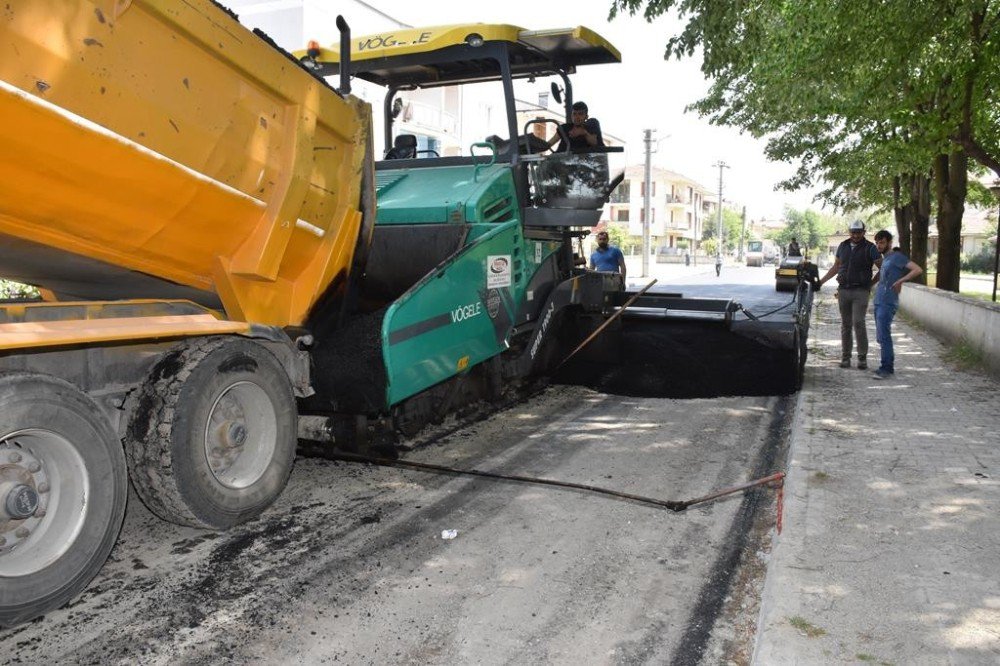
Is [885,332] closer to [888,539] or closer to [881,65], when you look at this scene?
[881,65]

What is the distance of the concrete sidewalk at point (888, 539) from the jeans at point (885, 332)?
1.40 metres

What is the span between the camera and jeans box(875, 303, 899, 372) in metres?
8.62

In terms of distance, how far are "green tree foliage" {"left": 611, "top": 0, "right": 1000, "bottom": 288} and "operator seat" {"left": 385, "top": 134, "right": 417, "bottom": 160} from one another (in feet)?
10.2

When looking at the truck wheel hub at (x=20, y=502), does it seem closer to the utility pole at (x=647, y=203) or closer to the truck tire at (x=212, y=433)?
the truck tire at (x=212, y=433)

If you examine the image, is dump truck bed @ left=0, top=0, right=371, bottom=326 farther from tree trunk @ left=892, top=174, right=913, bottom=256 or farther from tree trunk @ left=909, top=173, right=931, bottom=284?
tree trunk @ left=892, top=174, right=913, bottom=256

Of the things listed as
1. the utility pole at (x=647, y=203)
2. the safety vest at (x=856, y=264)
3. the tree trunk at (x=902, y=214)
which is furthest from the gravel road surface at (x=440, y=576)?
the utility pole at (x=647, y=203)

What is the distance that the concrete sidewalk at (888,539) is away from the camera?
9.48 ft

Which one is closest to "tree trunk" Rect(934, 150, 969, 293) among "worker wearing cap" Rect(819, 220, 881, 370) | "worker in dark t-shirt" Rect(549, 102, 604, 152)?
"worker wearing cap" Rect(819, 220, 881, 370)

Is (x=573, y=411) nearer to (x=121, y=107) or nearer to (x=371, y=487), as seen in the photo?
(x=371, y=487)

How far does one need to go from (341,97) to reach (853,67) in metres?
8.65

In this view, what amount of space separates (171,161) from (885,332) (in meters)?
7.90

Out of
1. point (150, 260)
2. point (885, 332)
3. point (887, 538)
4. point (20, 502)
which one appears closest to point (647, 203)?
point (885, 332)

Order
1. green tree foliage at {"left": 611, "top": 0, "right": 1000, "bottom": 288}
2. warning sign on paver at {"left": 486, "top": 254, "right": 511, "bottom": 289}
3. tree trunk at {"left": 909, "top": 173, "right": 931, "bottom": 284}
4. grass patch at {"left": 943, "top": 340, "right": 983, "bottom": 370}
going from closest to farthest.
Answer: warning sign on paver at {"left": 486, "top": 254, "right": 511, "bottom": 289}, green tree foliage at {"left": 611, "top": 0, "right": 1000, "bottom": 288}, grass patch at {"left": 943, "top": 340, "right": 983, "bottom": 370}, tree trunk at {"left": 909, "top": 173, "right": 931, "bottom": 284}

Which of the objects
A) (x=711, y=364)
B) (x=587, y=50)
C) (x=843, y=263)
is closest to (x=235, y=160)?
(x=587, y=50)
